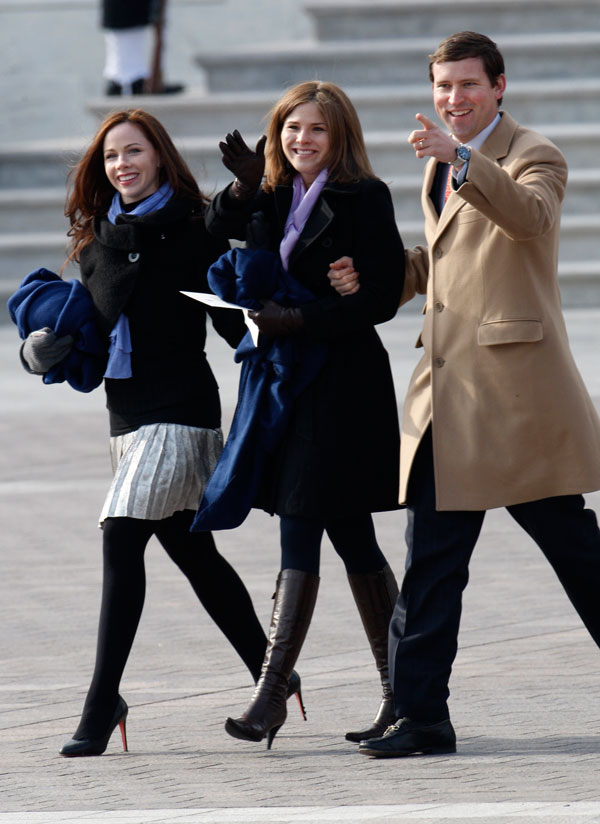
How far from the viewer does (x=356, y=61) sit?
16453 millimetres

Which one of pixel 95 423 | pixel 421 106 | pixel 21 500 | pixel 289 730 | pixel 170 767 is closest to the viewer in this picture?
pixel 170 767

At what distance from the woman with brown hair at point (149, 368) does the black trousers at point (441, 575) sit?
467 mm

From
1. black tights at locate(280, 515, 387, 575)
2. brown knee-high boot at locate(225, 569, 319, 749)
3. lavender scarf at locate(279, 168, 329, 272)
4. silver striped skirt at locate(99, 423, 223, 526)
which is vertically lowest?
brown knee-high boot at locate(225, 569, 319, 749)

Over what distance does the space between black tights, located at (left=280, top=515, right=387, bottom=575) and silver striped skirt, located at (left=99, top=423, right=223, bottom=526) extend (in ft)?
0.98

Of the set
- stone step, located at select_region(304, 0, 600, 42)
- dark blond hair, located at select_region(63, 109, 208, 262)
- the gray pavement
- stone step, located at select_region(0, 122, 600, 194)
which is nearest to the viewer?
the gray pavement

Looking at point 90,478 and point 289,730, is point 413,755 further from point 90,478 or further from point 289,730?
point 90,478

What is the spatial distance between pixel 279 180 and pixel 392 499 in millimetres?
955

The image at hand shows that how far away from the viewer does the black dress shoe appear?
14.4 feet

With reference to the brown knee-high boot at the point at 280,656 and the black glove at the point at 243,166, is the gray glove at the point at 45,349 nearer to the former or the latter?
the black glove at the point at 243,166

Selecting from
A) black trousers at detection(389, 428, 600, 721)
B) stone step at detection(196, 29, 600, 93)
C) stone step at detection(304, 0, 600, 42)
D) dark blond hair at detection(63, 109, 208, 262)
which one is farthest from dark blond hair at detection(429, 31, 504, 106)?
stone step at detection(304, 0, 600, 42)


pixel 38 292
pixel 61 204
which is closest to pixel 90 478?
pixel 38 292

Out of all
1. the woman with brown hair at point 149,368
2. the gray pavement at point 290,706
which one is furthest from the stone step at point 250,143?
the woman with brown hair at point 149,368

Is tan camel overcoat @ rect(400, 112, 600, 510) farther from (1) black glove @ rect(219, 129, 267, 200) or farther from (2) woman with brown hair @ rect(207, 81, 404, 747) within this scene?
(1) black glove @ rect(219, 129, 267, 200)

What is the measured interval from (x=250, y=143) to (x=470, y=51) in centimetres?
1167
